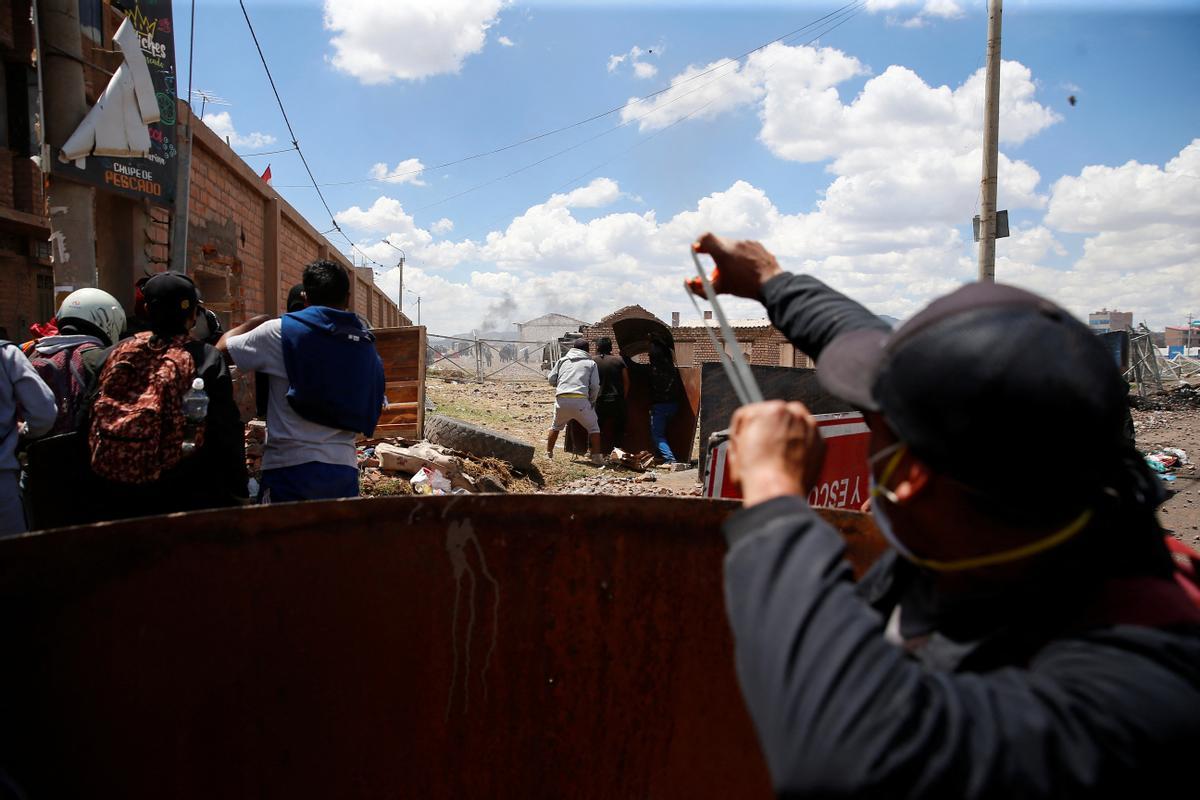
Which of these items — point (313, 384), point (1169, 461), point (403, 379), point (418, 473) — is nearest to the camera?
point (313, 384)

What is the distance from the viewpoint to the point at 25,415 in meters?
2.85

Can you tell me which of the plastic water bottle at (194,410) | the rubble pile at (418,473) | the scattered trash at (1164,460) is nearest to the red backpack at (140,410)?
the plastic water bottle at (194,410)

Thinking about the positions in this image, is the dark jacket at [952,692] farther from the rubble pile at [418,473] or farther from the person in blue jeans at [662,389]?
the person in blue jeans at [662,389]

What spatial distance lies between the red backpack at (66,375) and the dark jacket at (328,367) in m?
0.77

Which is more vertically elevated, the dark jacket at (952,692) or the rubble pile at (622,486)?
the dark jacket at (952,692)

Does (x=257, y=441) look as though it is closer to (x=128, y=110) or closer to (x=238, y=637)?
(x=128, y=110)

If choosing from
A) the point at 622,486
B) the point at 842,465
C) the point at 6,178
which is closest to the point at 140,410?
the point at 842,465

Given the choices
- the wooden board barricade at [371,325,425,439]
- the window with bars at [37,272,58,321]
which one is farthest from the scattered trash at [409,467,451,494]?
the window with bars at [37,272,58,321]

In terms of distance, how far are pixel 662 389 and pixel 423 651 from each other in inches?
314

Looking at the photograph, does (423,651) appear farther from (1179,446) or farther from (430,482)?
(1179,446)

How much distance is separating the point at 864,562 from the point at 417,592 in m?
1.18

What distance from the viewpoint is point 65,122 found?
164 inches

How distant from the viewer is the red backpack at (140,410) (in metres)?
2.60

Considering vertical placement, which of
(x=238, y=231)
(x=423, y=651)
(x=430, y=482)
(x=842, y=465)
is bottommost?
(x=430, y=482)
